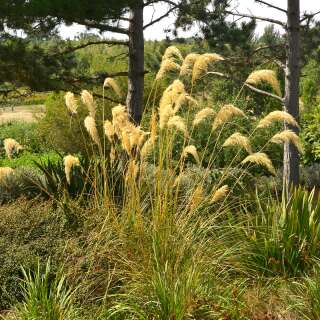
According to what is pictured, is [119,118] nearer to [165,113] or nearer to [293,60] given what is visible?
[165,113]

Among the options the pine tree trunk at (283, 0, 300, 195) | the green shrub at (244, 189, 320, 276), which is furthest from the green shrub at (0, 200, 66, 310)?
the pine tree trunk at (283, 0, 300, 195)

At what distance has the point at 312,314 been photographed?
4137mm

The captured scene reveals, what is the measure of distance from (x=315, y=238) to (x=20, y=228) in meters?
2.58

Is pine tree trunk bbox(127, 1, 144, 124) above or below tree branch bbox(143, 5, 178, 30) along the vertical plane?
below

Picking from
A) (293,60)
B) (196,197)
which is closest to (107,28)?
(293,60)

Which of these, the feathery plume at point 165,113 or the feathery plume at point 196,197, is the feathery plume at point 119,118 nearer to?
the feathery plume at point 165,113

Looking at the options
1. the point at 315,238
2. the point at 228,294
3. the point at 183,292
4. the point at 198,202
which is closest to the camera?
the point at 183,292

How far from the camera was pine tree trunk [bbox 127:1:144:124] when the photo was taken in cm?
1073

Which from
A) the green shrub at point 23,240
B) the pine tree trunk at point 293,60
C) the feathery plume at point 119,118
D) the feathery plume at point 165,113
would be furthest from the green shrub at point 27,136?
the feathery plume at point 165,113

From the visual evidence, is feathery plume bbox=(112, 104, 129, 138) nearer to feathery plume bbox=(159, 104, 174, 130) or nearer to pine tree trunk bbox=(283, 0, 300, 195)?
feathery plume bbox=(159, 104, 174, 130)

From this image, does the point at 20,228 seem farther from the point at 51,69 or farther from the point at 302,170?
the point at 302,170

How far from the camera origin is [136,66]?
10.8 metres

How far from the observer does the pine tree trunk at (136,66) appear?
1073 centimetres

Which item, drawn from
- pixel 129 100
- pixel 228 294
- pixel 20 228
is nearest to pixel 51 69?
pixel 129 100
